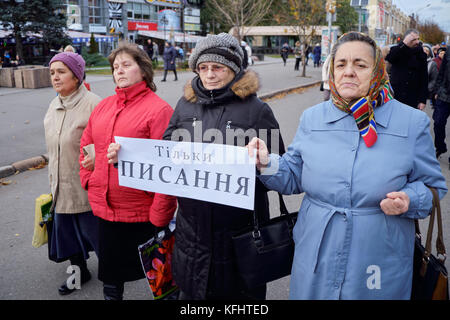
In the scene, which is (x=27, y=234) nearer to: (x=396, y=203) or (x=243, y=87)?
(x=243, y=87)

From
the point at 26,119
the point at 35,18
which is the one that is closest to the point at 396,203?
the point at 26,119

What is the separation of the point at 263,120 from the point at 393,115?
74 cm

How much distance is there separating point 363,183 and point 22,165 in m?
6.55

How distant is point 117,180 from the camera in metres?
2.78

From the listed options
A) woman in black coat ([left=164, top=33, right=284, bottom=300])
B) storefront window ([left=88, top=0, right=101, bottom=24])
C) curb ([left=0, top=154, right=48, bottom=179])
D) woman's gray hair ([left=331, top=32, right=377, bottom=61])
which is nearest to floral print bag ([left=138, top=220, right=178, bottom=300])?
woman in black coat ([left=164, top=33, right=284, bottom=300])

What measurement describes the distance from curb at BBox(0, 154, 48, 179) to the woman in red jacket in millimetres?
4446

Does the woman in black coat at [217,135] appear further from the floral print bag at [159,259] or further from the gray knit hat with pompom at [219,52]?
the floral print bag at [159,259]

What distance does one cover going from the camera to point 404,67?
282 inches

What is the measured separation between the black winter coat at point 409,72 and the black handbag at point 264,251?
5.94 m

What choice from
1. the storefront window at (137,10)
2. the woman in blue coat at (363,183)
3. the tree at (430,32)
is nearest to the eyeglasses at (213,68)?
the woman in blue coat at (363,183)

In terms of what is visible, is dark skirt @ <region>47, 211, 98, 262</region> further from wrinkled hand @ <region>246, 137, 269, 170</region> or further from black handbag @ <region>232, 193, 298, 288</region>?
wrinkled hand @ <region>246, 137, 269, 170</region>

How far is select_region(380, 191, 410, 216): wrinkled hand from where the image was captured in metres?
1.80

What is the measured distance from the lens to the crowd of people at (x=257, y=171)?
189 centimetres
